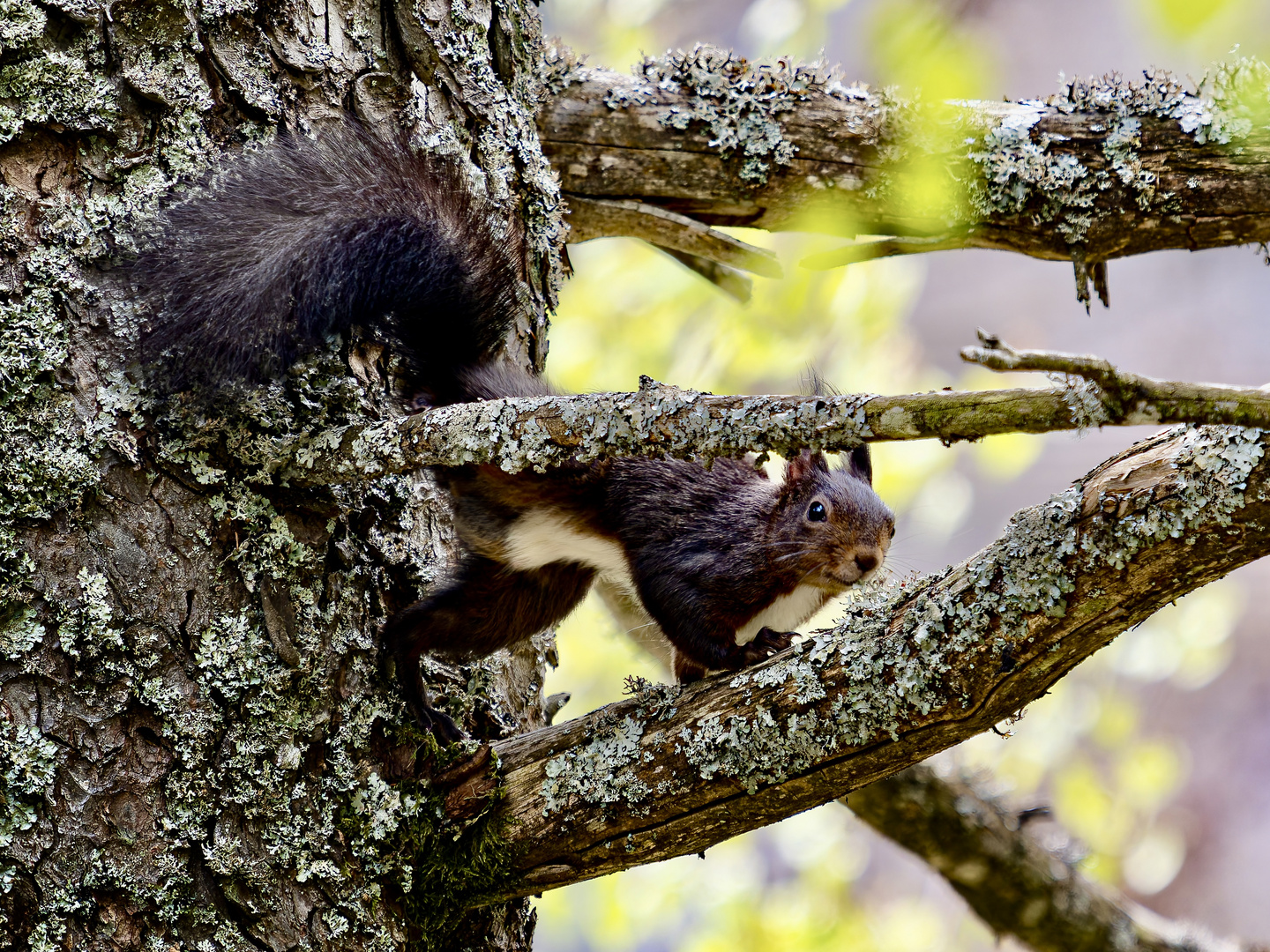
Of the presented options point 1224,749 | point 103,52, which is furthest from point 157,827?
point 1224,749

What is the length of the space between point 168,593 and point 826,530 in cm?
141

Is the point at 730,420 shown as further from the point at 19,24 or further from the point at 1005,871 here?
the point at 1005,871

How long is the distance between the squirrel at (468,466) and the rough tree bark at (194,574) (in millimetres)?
113

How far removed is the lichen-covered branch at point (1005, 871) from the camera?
2.92m

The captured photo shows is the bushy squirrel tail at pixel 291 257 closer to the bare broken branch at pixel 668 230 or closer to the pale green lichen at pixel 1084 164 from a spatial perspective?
the bare broken branch at pixel 668 230

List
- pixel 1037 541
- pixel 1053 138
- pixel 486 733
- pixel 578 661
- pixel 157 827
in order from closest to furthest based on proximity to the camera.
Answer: pixel 1037 541, pixel 157 827, pixel 486 733, pixel 1053 138, pixel 578 661

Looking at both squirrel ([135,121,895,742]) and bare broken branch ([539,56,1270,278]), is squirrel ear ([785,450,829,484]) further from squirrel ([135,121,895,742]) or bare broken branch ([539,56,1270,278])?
bare broken branch ([539,56,1270,278])

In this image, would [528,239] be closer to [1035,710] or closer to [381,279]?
[381,279]

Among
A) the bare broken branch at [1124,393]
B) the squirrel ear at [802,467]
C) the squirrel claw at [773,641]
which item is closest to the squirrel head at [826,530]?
the squirrel ear at [802,467]

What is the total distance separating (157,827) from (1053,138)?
2186mm

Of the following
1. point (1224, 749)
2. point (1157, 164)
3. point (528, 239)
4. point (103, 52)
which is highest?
point (1224, 749)

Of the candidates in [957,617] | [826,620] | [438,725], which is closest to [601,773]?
[438,725]

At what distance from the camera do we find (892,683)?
1.58 meters

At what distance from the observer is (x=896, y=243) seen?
7.99ft
